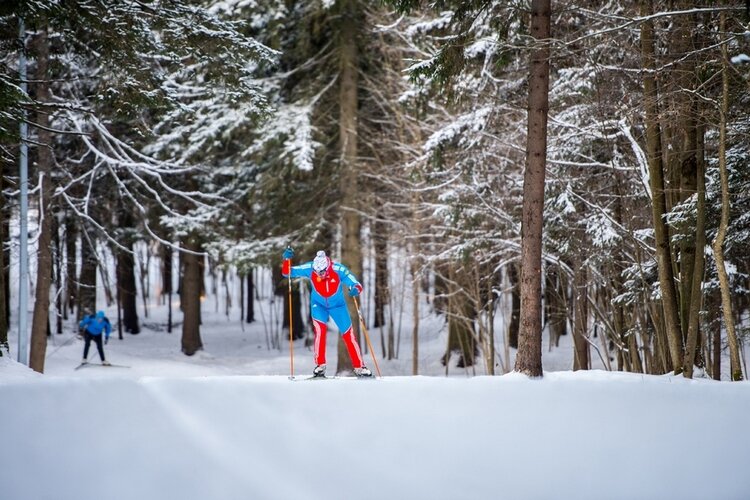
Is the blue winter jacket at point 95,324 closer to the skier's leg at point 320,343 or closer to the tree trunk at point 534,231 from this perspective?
the skier's leg at point 320,343

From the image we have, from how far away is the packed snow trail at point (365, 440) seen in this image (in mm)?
5707

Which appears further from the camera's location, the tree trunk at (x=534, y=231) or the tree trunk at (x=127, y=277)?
the tree trunk at (x=127, y=277)

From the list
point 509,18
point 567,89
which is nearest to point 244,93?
point 509,18

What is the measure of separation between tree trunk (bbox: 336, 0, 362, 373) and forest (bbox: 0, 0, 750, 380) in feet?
0.23

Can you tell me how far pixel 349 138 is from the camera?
63.0 feet

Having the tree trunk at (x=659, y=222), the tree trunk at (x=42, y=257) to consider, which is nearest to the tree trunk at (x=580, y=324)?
the tree trunk at (x=659, y=222)

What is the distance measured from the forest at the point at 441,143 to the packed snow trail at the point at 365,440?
2172 mm

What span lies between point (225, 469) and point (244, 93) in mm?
7091

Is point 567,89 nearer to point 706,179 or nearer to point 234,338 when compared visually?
point 706,179

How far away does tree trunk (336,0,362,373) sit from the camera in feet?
62.4

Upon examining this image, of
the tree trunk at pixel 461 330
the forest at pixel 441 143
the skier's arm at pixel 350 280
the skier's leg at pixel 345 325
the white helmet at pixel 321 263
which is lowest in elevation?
the tree trunk at pixel 461 330

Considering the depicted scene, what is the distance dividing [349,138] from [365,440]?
13.8 m

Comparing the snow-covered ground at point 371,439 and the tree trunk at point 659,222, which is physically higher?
the tree trunk at point 659,222

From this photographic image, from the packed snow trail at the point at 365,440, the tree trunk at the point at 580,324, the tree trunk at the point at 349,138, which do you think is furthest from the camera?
the tree trunk at the point at 349,138
